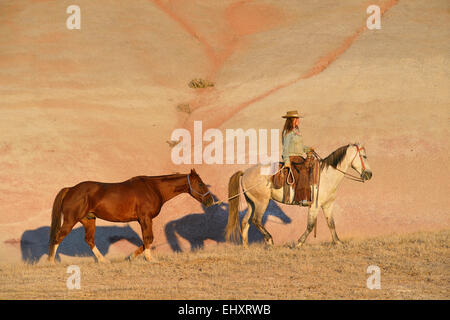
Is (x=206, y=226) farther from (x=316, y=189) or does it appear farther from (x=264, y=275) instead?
(x=264, y=275)

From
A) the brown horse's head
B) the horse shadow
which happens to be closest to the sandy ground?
the horse shadow

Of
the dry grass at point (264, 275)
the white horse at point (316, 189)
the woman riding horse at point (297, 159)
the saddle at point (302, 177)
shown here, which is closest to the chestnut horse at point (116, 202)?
the dry grass at point (264, 275)

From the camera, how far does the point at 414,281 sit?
11562 mm

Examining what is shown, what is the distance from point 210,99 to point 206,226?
41.7 feet

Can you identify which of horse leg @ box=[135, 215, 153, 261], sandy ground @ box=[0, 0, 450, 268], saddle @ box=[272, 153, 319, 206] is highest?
sandy ground @ box=[0, 0, 450, 268]

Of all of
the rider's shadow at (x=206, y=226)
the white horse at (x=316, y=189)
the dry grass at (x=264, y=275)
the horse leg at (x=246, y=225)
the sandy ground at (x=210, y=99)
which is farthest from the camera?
the sandy ground at (x=210, y=99)

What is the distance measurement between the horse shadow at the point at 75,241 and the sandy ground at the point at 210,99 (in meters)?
0.06

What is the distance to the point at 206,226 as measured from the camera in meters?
22.9

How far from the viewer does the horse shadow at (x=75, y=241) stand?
2131 cm

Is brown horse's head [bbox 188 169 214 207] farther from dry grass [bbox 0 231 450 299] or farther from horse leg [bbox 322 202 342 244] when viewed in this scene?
horse leg [bbox 322 202 342 244]

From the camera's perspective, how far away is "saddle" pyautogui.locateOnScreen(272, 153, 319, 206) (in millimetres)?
15617

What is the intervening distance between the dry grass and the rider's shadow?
5986 mm

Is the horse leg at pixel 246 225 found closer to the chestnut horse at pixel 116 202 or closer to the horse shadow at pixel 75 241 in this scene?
the chestnut horse at pixel 116 202

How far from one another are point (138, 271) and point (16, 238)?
10.4 m
